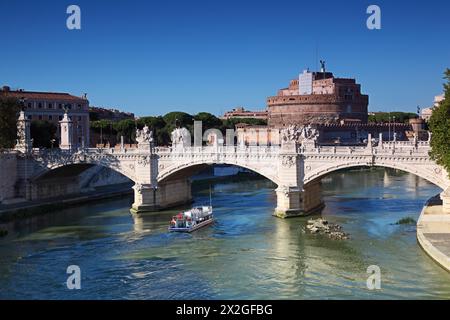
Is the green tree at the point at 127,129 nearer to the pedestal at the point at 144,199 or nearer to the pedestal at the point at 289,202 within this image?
the pedestal at the point at 144,199

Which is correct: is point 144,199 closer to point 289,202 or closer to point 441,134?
point 289,202

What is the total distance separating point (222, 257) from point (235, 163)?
Result: 33.4 ft

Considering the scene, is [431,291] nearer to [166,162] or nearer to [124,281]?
[124,281]

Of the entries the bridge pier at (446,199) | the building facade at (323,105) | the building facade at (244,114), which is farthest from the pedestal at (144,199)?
the building facade at (244,114)

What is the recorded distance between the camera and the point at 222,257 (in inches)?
846

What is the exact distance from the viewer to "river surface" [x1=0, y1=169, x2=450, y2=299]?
17.4m

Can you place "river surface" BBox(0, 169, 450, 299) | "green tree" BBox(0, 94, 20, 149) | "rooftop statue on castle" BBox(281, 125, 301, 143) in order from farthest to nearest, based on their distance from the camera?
"green tree" BBox(0, 94, 20, 149), "rooftop statue on castle" BBox(281, 125, 301, 143), "river surface" BBox(0, 169, 450, 299)

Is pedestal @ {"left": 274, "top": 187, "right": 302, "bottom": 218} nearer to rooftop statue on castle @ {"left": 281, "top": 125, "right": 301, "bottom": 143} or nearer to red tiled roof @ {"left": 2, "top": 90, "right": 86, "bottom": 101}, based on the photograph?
rooftop statue on castle @ {"left": 281, "top": 125, "right": 301, "bottom": 143}

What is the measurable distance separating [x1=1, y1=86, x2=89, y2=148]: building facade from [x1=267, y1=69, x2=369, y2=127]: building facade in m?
20.5

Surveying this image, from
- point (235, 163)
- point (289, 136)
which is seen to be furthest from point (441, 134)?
point (235, 163)

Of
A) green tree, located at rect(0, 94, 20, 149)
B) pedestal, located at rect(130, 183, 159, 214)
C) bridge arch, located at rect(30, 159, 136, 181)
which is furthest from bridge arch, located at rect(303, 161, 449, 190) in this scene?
green tree, located at rect(0, 94, 20, 149)

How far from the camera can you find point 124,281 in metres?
18.5

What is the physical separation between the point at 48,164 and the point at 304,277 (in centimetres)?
2100
